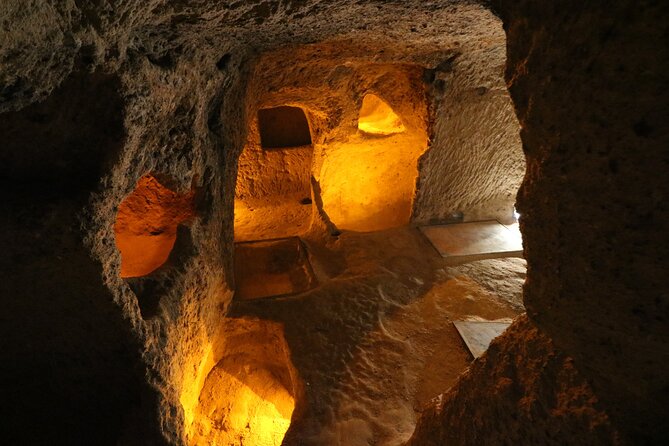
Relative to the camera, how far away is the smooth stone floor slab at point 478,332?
3.89m

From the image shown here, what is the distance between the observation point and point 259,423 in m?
4.96

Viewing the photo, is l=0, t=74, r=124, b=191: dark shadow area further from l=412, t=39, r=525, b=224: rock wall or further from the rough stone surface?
l=412, t=39, r=525, b=224: rock wall

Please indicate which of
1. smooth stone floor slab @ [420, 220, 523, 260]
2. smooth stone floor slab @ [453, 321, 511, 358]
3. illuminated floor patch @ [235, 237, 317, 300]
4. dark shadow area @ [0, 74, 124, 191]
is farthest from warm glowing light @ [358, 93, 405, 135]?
dark shadow area @ [0, 74, 124, 191]

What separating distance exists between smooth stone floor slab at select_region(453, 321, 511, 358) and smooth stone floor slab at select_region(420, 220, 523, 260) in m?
1.17

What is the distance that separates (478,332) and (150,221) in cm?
350

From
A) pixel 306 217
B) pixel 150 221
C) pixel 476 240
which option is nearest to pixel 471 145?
pixel 476 240

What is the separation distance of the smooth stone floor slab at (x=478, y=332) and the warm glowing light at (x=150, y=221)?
296cm

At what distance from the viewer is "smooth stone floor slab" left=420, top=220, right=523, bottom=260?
5223 millimetres

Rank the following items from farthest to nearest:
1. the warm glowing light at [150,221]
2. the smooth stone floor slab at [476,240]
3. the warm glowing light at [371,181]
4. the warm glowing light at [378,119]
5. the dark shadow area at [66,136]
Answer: the warm glowing light at [378,119], the warm glowing light at [371,181], the smooth stone floor slab at [476,240], the warm glowing light at [150,221], the dark shadow area at [66,136]

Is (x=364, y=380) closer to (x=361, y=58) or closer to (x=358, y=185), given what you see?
(x=361, y=58)

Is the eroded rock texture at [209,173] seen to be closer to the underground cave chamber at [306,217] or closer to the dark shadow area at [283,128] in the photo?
the underground cave chamber at [306,217]

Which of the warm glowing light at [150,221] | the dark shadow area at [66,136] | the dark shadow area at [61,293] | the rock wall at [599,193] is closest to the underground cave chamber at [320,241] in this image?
the warm glowing light at [150,221]

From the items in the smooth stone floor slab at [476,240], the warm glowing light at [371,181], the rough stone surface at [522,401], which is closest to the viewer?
the rough stone surface at [522,401]

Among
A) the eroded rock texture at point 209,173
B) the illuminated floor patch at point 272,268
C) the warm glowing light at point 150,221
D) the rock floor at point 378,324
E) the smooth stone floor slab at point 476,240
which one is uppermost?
the eroded rock texture at point 209,173
